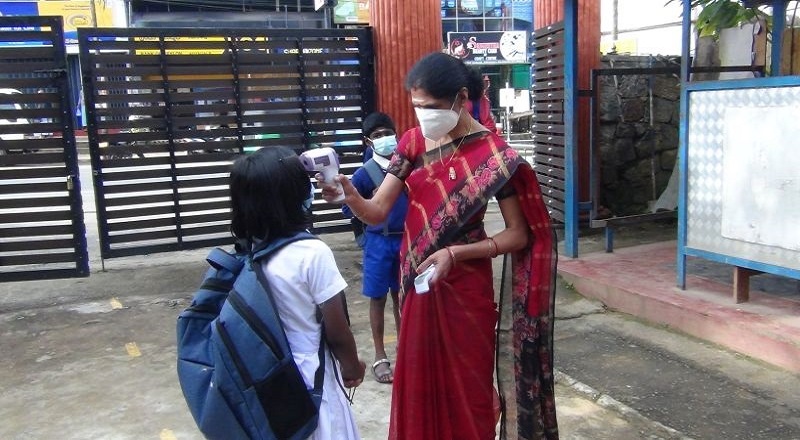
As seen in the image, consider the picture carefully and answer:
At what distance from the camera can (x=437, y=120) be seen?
2359mm

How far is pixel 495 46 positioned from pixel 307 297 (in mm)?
23308

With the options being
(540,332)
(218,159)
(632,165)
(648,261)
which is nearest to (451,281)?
(540,332)

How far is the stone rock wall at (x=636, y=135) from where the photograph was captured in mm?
7395

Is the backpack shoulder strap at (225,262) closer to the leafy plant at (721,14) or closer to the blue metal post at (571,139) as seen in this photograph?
the leafy plant at (721,14)

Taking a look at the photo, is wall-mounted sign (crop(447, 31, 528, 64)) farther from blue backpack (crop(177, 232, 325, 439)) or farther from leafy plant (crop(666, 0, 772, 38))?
blue backpack (crop(177, 232, 325, 439))

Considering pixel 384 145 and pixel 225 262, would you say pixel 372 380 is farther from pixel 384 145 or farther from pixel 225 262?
pixel 225 262

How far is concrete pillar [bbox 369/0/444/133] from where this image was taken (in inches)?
258

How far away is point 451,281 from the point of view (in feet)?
7.83

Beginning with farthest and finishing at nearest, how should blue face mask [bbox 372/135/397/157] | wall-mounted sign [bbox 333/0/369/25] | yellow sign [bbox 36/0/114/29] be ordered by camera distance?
wall-mounted sign [bbox 333/0/369/25]
yellow sign [bbox 36/0/114/29]
blue face mask [bbox 372/135/397/157]

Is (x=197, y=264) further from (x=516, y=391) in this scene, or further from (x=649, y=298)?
(x=516, y=391)

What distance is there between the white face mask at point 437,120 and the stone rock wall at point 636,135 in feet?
17.5

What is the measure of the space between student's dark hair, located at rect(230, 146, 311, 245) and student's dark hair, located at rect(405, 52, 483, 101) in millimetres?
650

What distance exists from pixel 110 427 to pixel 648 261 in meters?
4.11

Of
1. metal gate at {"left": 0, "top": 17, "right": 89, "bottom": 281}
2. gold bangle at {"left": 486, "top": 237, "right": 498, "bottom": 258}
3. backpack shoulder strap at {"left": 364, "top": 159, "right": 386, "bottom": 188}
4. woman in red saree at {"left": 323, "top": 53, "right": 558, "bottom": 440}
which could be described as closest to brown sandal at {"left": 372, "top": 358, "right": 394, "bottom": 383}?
backpack shoulder strap at {"left": 364, "top": 159, "right": 386, "bottom": 188}
